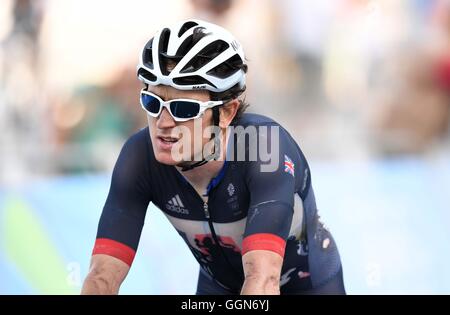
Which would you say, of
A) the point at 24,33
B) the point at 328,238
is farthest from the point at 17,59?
the point at 328,238

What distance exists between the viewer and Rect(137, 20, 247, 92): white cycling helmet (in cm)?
480

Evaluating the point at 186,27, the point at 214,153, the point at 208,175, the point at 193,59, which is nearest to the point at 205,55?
the point at 193,59

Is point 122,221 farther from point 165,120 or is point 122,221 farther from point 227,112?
point 227,112

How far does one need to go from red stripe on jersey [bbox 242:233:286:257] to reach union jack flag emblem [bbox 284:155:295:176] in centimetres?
39

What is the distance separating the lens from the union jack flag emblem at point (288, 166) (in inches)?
191

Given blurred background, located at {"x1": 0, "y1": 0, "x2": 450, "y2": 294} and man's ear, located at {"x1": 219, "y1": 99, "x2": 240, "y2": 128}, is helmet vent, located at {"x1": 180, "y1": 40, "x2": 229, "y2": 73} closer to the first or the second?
man's ear, located at {"x1": 219, "y1": 99, "x2": 240, "y2": 128}

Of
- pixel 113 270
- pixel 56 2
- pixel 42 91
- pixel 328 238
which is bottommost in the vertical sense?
pixel 113 270

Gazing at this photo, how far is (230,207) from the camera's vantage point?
16.9ft

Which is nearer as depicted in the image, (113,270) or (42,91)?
(113,270)

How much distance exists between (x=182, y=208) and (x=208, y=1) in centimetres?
469

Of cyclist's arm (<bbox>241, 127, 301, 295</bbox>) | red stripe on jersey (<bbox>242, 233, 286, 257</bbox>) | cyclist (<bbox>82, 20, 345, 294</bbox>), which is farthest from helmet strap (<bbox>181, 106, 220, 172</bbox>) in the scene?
red stripe on jersey (<bbox>242, 233, 286, 257</bbox>)

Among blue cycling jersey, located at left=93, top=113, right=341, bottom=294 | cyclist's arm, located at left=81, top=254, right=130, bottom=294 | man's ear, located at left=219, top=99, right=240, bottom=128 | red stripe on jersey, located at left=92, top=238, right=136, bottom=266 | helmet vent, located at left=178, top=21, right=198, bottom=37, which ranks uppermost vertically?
helmet vent, located at left=178, top=21, right=198, bottom=37

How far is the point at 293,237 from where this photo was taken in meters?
5.40

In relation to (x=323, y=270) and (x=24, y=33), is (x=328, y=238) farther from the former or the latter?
(x=24, y=33)
